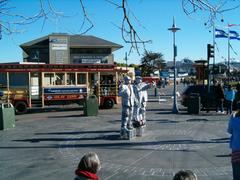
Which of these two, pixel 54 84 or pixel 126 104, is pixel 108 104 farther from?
pixel 126 104

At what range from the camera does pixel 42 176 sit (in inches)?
360

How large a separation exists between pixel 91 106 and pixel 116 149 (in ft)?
28.9

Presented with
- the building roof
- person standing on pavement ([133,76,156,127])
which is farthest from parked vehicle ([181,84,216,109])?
the building roof

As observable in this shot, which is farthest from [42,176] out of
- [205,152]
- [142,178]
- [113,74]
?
[113,74]

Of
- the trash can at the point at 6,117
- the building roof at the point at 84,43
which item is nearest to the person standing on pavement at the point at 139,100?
the trash can at the point at 6,117

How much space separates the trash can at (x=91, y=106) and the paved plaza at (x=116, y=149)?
2.02 metres

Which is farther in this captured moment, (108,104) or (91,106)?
(108,104)

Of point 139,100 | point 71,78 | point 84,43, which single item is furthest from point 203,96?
point 84,43

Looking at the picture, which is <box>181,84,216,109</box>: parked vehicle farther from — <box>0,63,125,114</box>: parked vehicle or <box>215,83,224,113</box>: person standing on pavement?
<box>0,63,125,114</box>: parked vehicle

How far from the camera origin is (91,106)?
2069 cm

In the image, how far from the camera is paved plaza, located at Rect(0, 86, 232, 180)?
948 centimetres

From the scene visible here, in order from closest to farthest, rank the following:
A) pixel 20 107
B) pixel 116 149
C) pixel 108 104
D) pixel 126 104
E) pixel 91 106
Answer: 1. pixel 116 149
2. pixel 126 104
3. pixel 91 106
4. pixel 20 107
5. pixel 108 104

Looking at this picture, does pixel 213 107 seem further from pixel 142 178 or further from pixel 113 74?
pixel 142 178

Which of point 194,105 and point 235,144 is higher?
point 235,144
